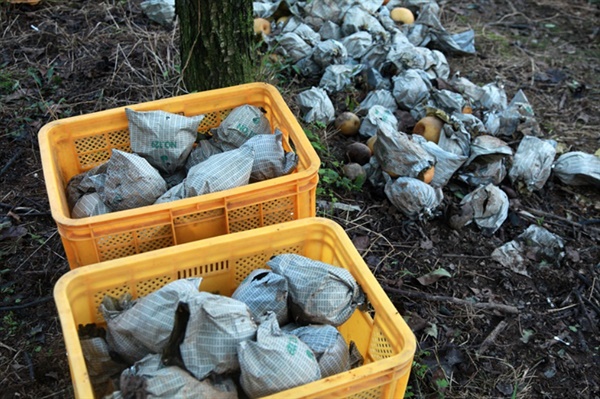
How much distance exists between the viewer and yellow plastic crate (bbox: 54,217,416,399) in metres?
1.62

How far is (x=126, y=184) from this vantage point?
2211 mm

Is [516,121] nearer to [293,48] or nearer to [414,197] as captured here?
[414,197]

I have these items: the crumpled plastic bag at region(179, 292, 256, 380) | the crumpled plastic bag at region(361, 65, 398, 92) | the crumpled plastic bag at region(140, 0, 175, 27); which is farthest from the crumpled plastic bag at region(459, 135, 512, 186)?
the crumpled plastic bag at region(140, 0, 175, 27)

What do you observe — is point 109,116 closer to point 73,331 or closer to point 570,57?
point 73,331

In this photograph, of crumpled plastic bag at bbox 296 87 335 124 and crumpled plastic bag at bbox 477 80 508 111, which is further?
crumpled plastic bag at bbox 477 80 508 111

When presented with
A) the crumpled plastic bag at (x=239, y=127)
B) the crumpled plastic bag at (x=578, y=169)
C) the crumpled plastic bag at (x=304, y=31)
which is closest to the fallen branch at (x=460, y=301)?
the crumpled plastic bag at (x=239, y=127)

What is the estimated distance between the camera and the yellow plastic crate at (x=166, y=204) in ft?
6.68

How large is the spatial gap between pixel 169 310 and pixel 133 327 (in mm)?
124

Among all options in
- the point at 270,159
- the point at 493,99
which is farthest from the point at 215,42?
the point at 493,99

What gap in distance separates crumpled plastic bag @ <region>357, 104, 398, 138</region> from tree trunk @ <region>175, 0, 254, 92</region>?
0.88 m

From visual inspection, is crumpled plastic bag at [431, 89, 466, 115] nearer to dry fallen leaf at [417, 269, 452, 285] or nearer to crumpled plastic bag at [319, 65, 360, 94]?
crumpled plastic bag at [319, 65, 360, 94]

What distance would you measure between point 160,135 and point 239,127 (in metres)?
0.32

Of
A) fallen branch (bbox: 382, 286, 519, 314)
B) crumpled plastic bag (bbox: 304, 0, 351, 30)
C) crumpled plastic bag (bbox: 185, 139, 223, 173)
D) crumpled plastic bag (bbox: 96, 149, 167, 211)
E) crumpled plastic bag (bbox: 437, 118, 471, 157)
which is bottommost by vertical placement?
fallen branch (bbox: 382, 286, 519, 314)

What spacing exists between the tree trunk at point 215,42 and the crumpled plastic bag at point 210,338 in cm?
156
